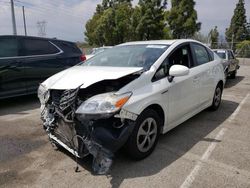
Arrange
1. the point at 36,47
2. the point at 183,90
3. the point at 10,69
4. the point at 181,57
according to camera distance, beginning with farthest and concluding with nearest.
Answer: the point at 36,47
the point at 10,69
the point at 181,57
the point at 183,90

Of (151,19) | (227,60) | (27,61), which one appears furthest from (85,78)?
(151,19)

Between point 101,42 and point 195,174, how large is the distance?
3472 cm

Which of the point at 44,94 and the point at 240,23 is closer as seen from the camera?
the point at 44,94

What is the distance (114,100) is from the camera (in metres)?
2.71

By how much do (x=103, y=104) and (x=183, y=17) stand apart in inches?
1104

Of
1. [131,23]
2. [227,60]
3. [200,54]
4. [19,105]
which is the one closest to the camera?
[200,54]

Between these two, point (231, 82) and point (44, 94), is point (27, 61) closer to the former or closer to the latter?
point (44, 94)

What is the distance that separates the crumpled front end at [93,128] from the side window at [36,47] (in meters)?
3.72

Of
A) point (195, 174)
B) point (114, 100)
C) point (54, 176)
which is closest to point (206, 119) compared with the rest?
point (195, 174)

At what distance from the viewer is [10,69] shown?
225 inches

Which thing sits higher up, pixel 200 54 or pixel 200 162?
pixel 200 54

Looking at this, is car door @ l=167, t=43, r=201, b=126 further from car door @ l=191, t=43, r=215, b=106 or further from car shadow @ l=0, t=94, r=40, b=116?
car shadow @ l=0, t=94, r=40, b=116

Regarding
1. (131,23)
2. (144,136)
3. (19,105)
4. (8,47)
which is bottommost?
(19,105)

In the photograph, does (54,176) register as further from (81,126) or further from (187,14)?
(187,14)
